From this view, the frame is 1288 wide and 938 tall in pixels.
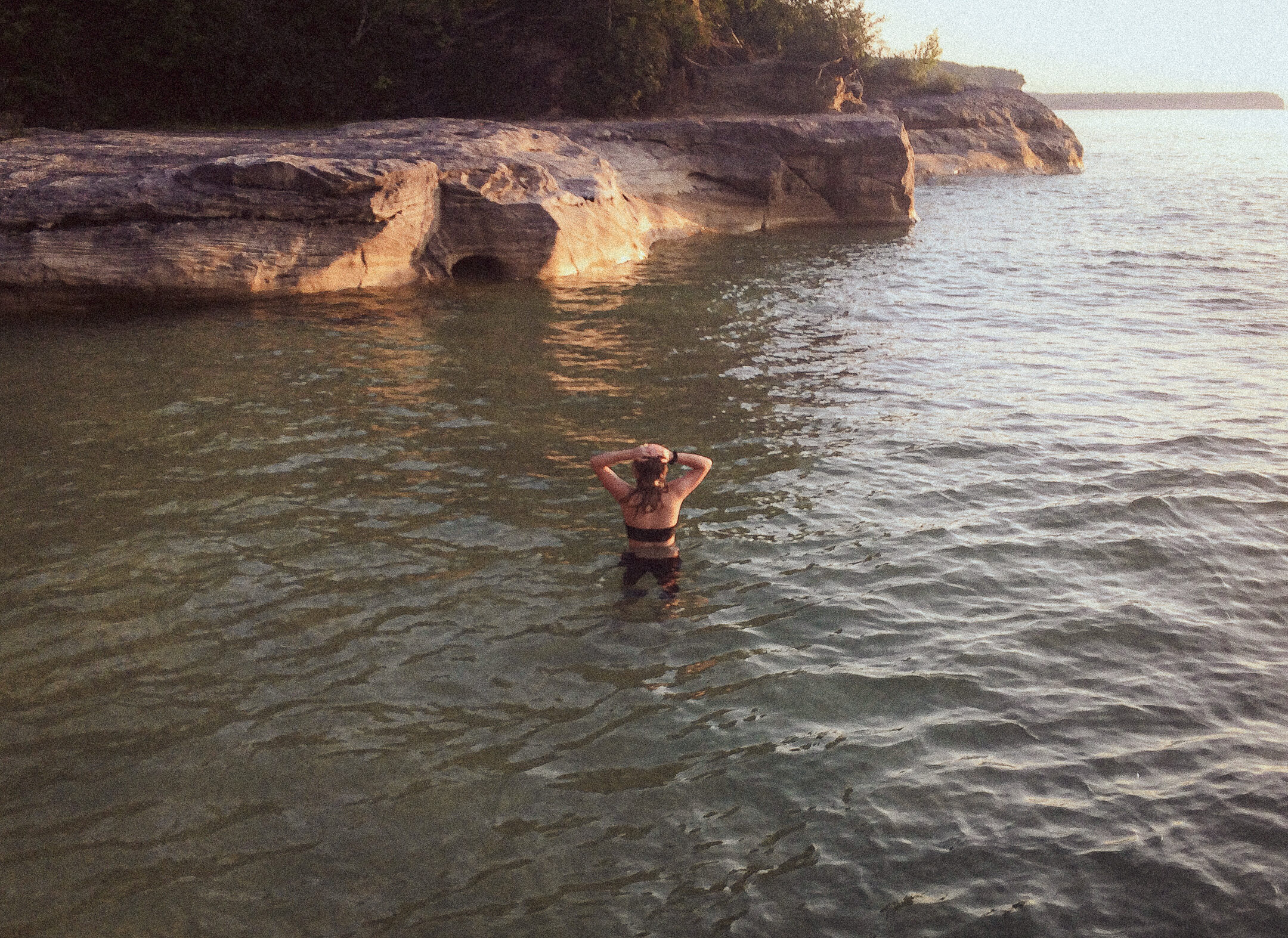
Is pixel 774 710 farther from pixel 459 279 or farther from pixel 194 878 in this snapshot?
pixel 459 279

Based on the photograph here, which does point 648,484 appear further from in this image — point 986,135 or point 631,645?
point 986,135

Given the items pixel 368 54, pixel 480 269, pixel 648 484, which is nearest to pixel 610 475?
pixel 648 484

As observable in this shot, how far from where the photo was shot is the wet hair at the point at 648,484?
8422mm

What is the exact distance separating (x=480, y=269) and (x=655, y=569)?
1494cm

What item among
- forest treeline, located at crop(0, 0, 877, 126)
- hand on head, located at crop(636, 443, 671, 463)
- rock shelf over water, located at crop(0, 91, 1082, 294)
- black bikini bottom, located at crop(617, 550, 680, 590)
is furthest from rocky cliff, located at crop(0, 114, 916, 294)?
black bikini bottom, located at crop(617, 550, 680, 590)

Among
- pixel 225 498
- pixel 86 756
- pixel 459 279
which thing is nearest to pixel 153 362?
pixel 225 498

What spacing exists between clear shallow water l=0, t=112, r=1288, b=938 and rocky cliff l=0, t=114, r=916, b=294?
2174mm

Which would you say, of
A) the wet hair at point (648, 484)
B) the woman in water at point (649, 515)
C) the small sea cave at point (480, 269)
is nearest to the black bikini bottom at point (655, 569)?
the woman in water at point (649, 515)

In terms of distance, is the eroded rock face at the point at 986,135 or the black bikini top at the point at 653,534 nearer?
the black bikini top at the point at 653,534

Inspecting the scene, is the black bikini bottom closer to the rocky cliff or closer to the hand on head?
the hand on head

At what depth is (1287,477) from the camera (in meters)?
11.3

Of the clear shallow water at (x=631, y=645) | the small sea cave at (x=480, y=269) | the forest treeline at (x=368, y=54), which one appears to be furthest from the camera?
the forest treeline at (x=368, y=54)

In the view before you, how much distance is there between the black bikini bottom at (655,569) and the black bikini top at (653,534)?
5.6 inches

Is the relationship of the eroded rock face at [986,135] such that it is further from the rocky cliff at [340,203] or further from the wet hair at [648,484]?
the wet hair at [648,484]
